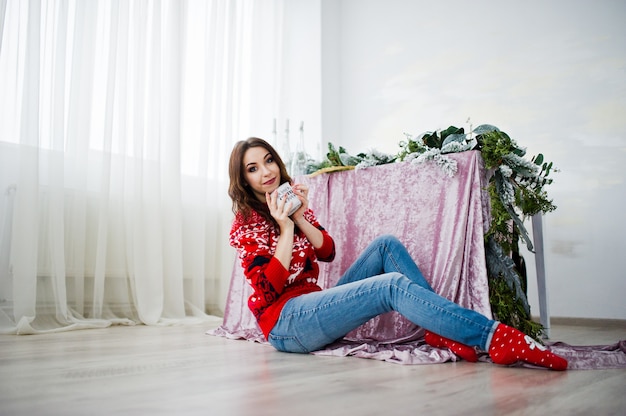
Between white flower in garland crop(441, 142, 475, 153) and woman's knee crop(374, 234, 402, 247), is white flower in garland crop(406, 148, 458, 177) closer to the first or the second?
white flower in garland crop(441, 142, 475, 153)

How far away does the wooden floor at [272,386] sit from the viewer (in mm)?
922

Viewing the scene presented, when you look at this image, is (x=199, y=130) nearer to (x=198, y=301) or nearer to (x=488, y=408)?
(x=198, y=301)

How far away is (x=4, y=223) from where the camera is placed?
2193 millimetres

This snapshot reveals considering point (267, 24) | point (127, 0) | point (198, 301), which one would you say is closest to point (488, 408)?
point (198, 301)

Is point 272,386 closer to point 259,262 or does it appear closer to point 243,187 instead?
point 259,262

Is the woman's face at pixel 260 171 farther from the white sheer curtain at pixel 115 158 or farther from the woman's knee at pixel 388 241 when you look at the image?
the white sheer curtain at pixel 115 158

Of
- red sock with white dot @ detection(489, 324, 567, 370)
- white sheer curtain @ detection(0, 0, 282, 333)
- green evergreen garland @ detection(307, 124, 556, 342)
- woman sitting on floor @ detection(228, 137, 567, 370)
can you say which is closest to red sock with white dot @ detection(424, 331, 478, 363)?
woman sitting on floor @ detection(228, 137, 567, 370)

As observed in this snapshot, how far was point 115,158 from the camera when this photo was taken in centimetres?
270

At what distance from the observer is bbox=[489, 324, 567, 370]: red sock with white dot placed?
1266 mm

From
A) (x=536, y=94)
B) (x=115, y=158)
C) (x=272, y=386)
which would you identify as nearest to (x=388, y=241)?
(x=272, y=386)

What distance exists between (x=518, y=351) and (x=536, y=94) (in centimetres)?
236

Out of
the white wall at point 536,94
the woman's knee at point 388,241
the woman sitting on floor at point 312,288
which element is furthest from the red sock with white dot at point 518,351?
the white wall at point 536,94

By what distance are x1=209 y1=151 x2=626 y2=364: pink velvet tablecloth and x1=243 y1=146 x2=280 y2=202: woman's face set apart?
1.46 feet

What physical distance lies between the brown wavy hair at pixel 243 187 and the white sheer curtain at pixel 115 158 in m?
1.06
